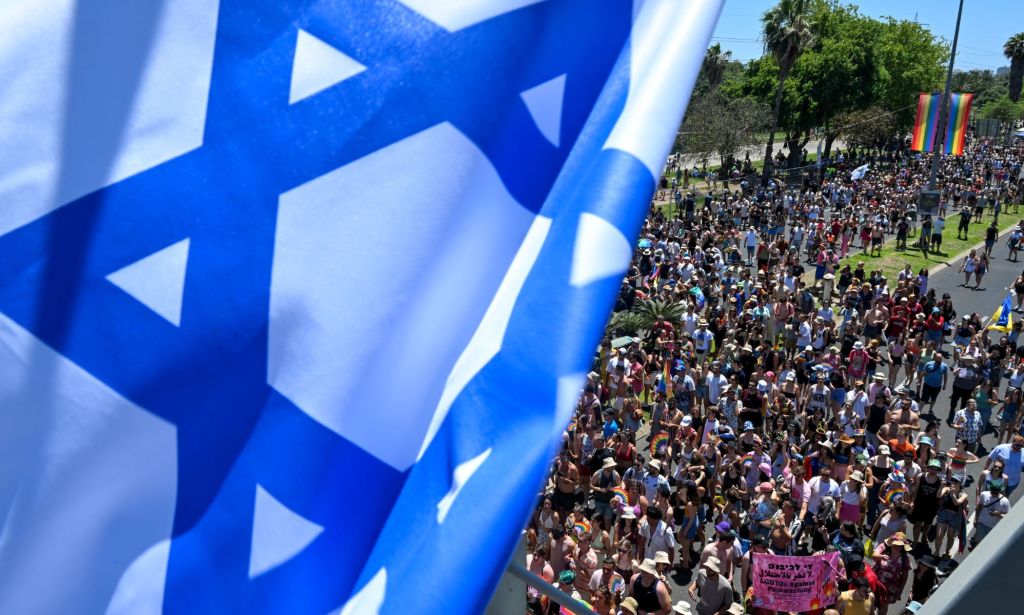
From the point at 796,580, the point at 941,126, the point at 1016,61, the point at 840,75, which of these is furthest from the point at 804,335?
the point at 1016,61

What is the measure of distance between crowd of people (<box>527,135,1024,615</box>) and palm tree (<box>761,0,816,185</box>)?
1193 inches

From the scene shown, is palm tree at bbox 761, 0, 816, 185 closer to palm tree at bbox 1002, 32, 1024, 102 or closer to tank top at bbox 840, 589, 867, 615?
tank top at bbox 840, 589, 867, 615

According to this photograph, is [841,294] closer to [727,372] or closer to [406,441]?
[727,372]

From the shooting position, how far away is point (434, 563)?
2125mm

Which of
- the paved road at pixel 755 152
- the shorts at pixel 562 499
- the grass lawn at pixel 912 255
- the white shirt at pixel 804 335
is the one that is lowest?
the shorts at pixel 562 499

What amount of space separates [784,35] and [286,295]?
53263 mm

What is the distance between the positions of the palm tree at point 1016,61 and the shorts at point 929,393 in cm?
10696

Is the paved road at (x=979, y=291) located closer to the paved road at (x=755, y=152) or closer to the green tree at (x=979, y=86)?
the paved road at (x=755, y=152)

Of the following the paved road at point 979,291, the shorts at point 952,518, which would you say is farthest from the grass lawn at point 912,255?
the shorts at point 952,518

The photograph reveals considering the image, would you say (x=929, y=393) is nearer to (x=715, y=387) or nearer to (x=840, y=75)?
(x=715, y=387)

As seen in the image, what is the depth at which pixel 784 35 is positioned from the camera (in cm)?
5119

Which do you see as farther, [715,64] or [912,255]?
[715,64]

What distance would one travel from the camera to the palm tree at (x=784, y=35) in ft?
167

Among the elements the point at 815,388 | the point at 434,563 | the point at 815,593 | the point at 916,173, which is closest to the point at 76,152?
the point at 434,563
